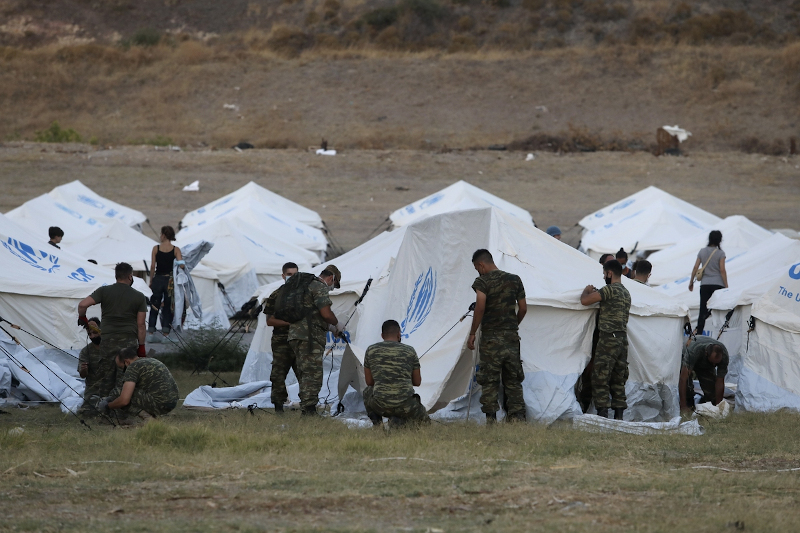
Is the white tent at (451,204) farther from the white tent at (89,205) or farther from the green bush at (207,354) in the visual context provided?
the green bush at (207,354)

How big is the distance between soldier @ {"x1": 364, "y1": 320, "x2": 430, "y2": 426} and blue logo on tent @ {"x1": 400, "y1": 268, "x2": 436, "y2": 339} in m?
1.26

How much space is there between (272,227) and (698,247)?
7989mm

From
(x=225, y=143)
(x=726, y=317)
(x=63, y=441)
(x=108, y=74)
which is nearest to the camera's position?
(x=63, y=441)

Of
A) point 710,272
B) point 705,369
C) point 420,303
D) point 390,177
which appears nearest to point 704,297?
point 710,272

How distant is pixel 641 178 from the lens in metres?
30.3

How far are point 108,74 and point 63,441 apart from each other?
1594 inches

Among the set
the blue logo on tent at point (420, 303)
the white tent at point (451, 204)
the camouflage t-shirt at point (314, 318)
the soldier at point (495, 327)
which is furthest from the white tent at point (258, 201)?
the soldier at point (495, 327)

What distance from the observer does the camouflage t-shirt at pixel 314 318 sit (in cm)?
832

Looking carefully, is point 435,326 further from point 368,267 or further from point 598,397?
point 368,267

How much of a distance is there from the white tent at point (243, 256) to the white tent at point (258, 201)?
2909 mm

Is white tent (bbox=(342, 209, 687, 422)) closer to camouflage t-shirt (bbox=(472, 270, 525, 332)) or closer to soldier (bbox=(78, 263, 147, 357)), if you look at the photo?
camouflage t-shirt (bbox=(472, 270, 525, 332))

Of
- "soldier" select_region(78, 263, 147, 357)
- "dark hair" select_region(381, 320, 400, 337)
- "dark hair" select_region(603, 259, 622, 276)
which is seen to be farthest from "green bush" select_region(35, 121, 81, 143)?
"dark hair" select_region(603, 259, 622, 276)

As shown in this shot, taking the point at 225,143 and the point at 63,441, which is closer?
the point at 63,441

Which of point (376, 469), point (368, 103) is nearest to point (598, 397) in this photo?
point (376, 469)
